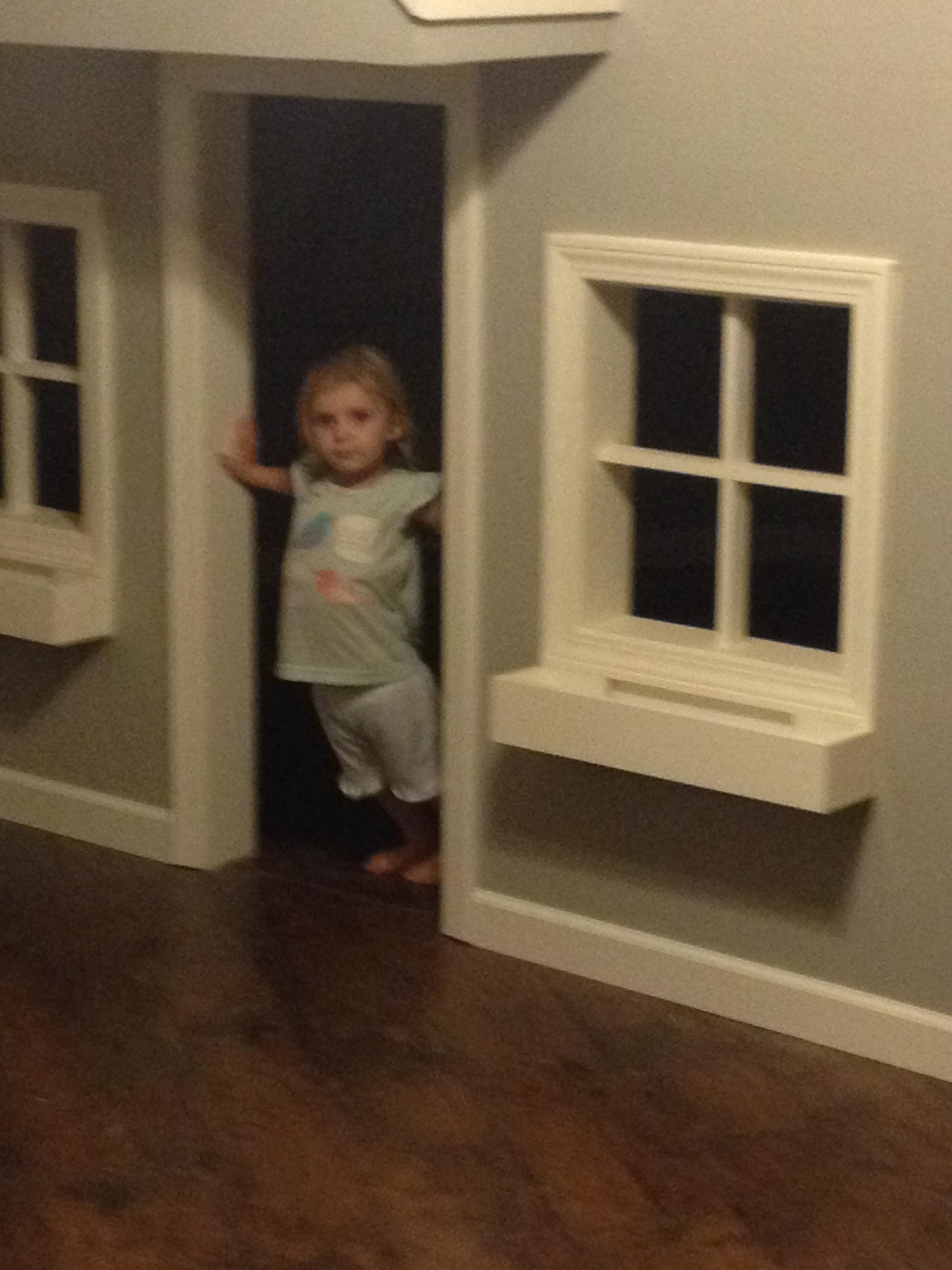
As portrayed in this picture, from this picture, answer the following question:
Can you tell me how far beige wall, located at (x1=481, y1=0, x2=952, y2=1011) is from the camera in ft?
11.5

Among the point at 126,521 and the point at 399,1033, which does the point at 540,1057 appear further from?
the point at 126,521

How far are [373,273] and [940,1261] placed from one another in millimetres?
3572

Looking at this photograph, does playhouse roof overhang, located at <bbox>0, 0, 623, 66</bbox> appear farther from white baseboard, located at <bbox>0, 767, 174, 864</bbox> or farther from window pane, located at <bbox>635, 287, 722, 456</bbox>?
white baseboard, located at <bbox>0, 767, 174, 864</bbox>

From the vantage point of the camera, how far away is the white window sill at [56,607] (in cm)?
473

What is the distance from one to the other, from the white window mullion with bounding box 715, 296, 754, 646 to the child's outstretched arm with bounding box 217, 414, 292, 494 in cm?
119

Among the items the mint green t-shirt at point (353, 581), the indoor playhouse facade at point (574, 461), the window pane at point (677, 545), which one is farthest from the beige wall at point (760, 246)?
the window pane at point (677, 545)

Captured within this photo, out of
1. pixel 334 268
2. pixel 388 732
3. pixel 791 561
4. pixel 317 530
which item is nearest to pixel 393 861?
pixel 388 732

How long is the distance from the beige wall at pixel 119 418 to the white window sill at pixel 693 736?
1044 mm

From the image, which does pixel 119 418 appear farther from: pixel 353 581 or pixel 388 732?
pixel 388 732

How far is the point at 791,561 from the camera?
5488mm

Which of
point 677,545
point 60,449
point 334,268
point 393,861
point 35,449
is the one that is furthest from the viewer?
point 334,268

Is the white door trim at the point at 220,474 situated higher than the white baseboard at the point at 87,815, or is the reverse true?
the white door trim at the point at 220,474

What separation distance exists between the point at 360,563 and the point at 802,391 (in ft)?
4.32

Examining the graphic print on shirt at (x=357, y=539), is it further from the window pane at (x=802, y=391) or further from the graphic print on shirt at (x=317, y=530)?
the window pane at (x=802, y=391)
